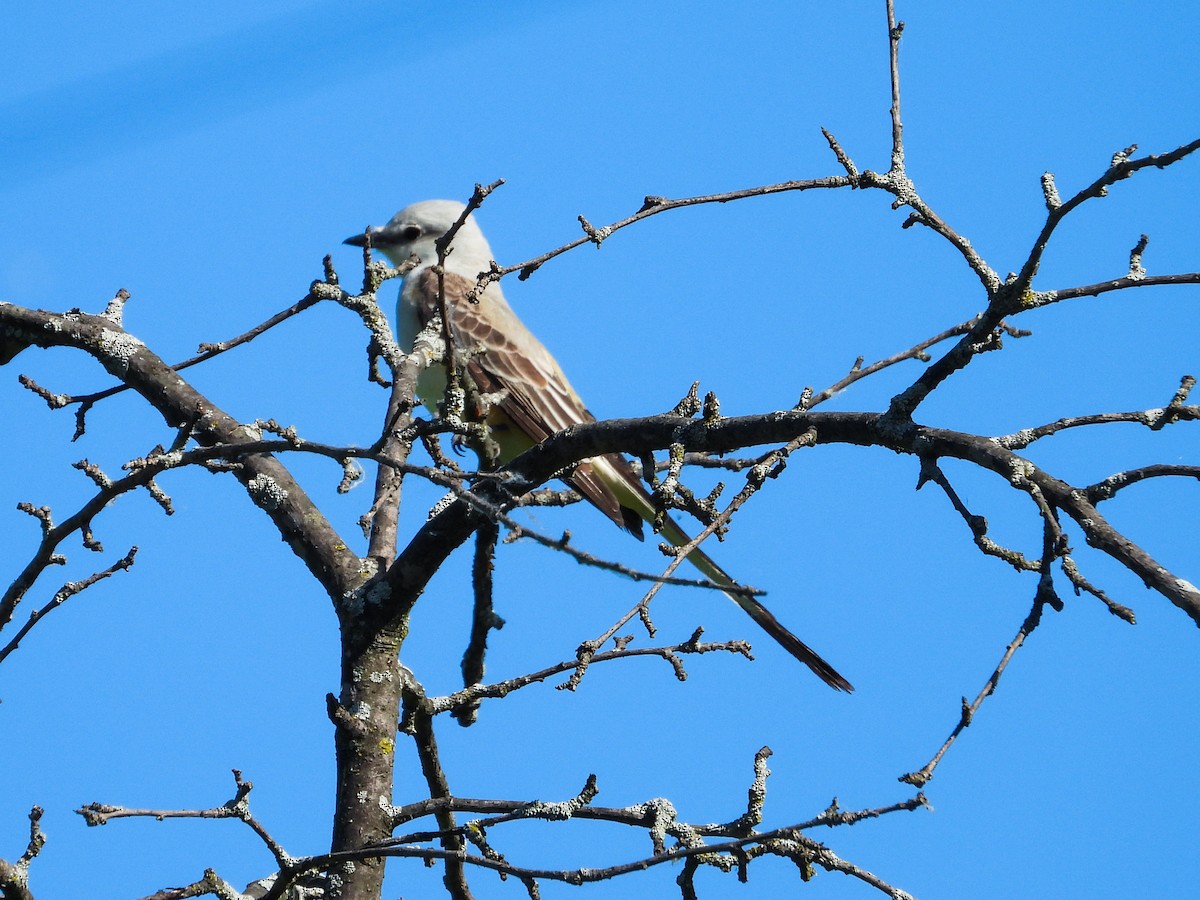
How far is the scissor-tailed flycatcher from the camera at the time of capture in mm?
4941

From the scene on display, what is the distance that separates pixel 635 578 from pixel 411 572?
168 cm

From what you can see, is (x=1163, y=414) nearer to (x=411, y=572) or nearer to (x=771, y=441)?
(x=771, y=441)

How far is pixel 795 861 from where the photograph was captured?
3.03m

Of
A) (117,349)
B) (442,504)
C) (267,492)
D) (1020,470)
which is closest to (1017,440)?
(1020,470)

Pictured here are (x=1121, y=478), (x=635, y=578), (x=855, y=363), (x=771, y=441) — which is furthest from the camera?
(x=855, y=363)

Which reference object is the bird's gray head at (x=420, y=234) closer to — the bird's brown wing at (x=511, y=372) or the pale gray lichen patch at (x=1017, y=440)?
the bird's brown wing at (x=511, y=372)

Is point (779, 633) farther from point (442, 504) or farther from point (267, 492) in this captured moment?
point (267, 492)

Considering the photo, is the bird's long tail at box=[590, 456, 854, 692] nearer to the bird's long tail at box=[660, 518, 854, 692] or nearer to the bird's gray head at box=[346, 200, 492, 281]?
the bird's long tail at box=[660, 518, 854, 692]

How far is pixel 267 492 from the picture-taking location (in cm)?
397

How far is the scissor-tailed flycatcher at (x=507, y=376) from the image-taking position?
4.94 metres

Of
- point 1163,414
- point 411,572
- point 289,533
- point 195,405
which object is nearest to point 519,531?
point 1163,414

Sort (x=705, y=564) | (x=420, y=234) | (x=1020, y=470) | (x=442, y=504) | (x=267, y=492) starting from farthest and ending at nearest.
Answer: (x=420, y=234) → (x=705, y=564) → (x=267, y=492) → (x=442, y=504) → (x=1020, y=470)

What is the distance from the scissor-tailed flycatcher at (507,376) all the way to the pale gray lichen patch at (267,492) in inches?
39.8

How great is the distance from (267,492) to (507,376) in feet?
7.09
